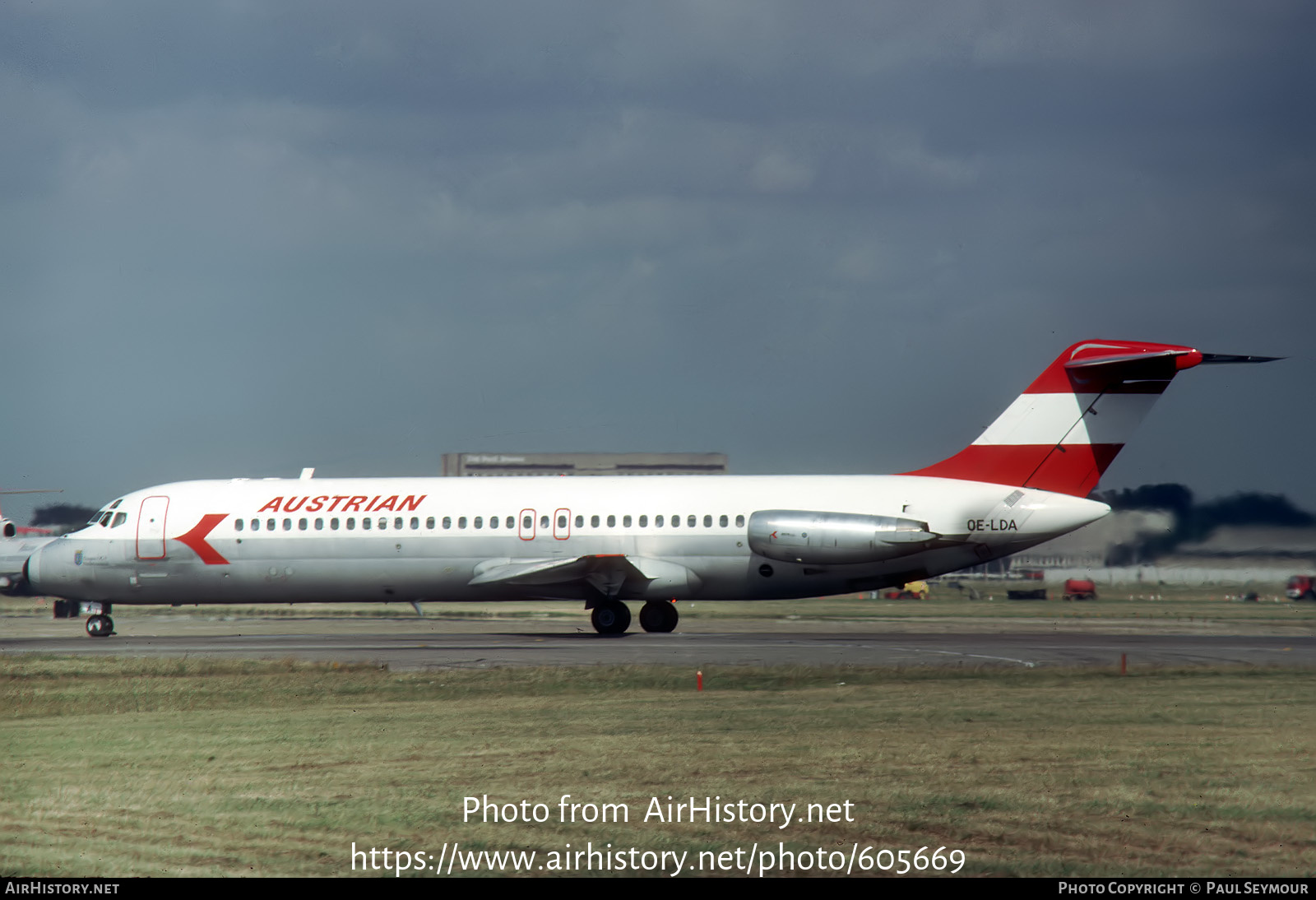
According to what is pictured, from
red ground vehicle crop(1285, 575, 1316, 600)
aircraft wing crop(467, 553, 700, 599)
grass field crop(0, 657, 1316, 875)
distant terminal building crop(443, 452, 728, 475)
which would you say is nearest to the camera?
grass field crop(0, 657, 1316, 875)

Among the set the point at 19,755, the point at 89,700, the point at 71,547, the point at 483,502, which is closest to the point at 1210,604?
the point at 483,502

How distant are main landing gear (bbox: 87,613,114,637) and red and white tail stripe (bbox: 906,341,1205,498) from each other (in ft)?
73.5

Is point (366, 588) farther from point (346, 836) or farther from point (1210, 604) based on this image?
point (1210, 604)

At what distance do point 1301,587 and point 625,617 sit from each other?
952 inches

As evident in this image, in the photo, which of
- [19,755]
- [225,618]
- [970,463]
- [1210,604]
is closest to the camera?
[19,755]

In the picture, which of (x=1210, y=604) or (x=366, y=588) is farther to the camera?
(x=1210, y=604)

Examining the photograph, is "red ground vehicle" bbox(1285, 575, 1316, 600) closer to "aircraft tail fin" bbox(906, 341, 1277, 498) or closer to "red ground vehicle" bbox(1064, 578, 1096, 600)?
"red ground vehicle" bbox(1064, 578, 1096, 600)

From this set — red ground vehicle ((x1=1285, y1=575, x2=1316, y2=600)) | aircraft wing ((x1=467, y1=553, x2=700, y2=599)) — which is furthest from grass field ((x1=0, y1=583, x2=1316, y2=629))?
aircraft wing ((x1=467, y1=553, x2=700, y2=599))

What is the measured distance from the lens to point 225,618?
152ft

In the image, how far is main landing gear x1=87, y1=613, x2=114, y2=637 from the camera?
112ft

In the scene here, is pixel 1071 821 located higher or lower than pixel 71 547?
lower

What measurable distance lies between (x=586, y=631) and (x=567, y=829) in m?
25.3

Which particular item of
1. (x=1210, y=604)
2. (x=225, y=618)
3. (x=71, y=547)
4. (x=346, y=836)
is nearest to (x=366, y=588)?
(x=71, y=547)
